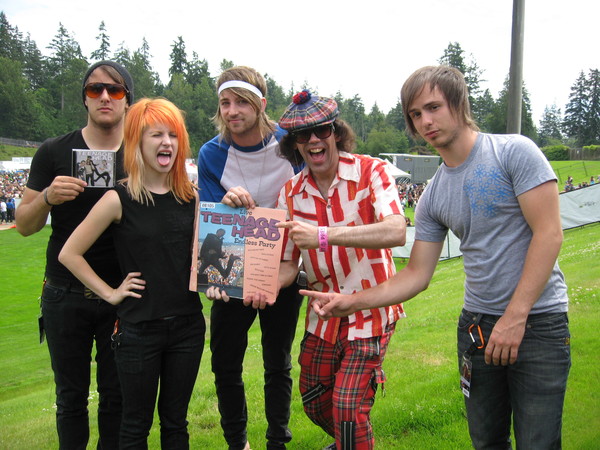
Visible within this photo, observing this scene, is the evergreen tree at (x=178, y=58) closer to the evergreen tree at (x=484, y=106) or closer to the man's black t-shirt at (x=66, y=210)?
the evergreen tree at (x=484, y=106)

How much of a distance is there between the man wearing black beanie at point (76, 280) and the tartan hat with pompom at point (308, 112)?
121 centimetres

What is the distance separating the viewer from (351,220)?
3.41 metres

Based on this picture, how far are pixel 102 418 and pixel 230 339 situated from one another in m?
1.04

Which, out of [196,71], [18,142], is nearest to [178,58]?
[196,71]

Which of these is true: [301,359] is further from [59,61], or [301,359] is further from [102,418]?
[59,61]

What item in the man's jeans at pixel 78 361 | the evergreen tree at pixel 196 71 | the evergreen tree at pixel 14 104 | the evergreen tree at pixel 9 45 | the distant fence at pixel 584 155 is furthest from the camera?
the evergreen tree at pixel 196 71

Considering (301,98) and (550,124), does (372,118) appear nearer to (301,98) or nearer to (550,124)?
(550,124)

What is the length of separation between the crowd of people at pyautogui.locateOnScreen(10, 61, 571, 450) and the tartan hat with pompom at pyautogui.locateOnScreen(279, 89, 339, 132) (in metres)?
0.01

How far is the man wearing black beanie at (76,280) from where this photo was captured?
11.8 ft

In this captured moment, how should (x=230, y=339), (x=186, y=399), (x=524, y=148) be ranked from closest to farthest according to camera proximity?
1. (x=524, y=148)
2. (x=186, y=399)
3. (x=230, y=339)

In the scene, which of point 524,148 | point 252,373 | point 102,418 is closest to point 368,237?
point 524,148

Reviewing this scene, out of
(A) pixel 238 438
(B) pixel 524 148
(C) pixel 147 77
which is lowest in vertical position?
(A) pixel 238 438

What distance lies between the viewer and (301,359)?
3.73m

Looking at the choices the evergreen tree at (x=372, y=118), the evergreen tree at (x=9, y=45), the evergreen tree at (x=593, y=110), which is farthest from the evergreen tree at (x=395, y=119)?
the evergreen tree at (x=9, y=45)
